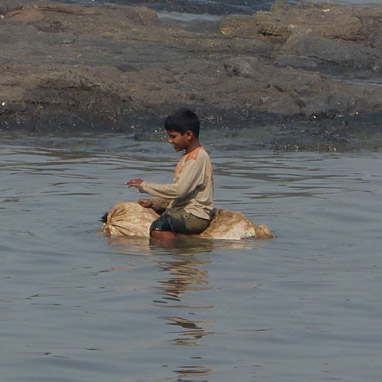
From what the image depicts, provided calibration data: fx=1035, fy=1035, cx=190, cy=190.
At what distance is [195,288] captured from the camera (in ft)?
22.9

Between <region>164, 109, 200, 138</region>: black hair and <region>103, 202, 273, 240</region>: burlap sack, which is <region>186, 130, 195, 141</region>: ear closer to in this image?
<region>164, 109, 200, 138</region>: black hair

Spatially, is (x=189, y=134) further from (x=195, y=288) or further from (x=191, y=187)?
(x=195, y=288)

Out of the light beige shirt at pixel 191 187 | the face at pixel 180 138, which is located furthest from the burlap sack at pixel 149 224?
the face at pixel 180 138

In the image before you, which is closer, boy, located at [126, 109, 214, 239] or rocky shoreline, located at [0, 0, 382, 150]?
boy, located at [126, 109, 214, 239]

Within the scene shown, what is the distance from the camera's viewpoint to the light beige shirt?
813 centimetres

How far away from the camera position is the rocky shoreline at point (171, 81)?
1546 centimetres

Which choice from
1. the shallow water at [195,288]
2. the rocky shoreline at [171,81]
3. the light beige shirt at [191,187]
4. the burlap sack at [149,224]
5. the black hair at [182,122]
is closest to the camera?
the shallow water at [195,288]

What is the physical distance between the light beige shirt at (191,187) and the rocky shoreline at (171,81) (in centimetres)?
635

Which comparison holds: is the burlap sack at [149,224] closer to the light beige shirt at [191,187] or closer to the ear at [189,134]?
the light beige shirt at [191,187]

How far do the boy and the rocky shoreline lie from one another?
20.8 feet

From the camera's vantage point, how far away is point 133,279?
23.6 feet

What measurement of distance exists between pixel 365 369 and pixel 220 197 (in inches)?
225

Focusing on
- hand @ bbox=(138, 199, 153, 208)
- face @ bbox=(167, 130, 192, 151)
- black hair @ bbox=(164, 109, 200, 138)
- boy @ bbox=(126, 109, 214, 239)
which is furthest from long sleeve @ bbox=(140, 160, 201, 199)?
hand @ bbox=(138, 199, 153, 208)

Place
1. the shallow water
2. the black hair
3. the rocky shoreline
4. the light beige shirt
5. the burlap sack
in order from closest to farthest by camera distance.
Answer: the shallow water → the black hair → the light beige shirt → the burlap sack → the rocky shoreline
